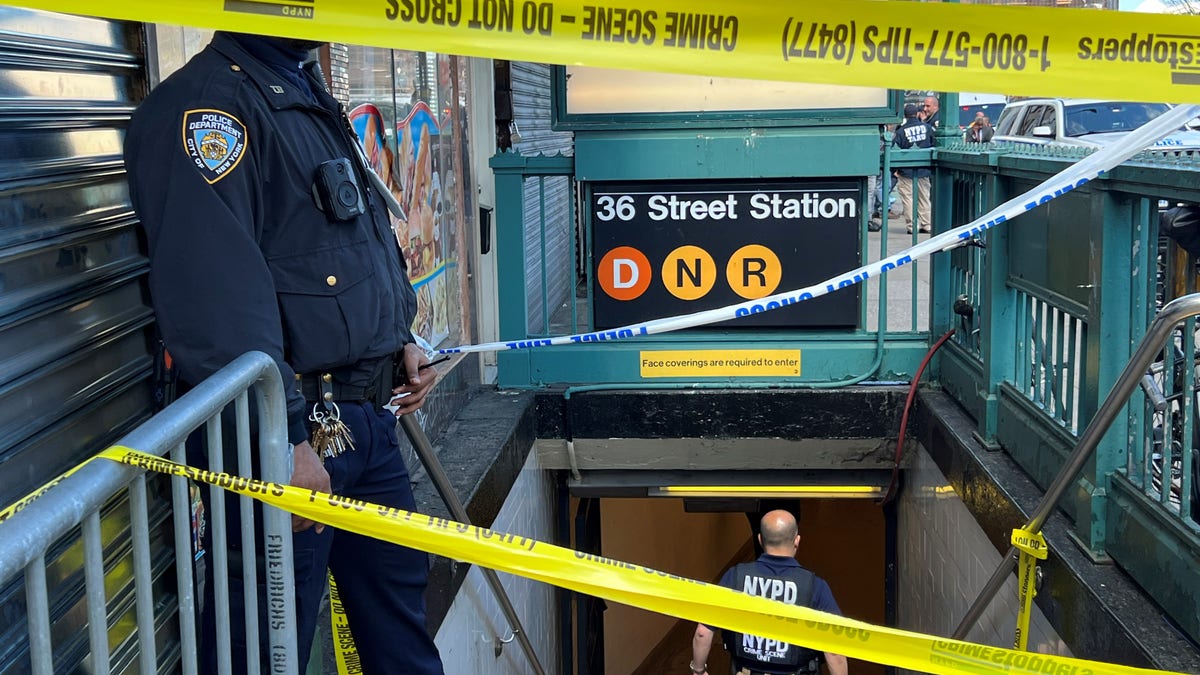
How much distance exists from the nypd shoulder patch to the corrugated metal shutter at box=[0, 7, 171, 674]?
1.13 feet

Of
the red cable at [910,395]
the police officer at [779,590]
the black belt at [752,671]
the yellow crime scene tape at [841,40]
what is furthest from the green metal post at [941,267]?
the yellow crime scene tape at [841,40]

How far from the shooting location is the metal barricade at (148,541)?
156cm

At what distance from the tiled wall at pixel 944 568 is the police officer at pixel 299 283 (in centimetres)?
219

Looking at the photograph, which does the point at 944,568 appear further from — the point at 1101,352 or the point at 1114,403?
the point at 1114,403

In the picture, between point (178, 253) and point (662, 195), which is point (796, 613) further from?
point (662, 195)

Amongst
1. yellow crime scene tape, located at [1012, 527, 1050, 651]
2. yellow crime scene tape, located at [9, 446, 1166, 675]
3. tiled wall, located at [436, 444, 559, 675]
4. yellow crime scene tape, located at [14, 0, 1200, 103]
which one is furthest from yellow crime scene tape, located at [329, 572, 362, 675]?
yellow crime scene tape, located at [1012, 527, 1050, 651]

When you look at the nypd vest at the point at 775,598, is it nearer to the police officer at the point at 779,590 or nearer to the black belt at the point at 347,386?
the police officer at the point at 779,590

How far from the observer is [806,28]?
239 centimetres

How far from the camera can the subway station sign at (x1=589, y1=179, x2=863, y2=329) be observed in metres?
5.85

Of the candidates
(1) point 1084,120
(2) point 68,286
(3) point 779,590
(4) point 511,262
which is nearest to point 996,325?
(3) point 779,590

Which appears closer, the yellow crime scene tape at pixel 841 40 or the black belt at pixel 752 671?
the yellow crime scene tape at pixel 841 40

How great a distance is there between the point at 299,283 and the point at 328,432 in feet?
1.21

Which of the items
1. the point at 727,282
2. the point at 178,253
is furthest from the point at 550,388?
the point at 178,253

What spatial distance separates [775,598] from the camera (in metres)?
5.26
